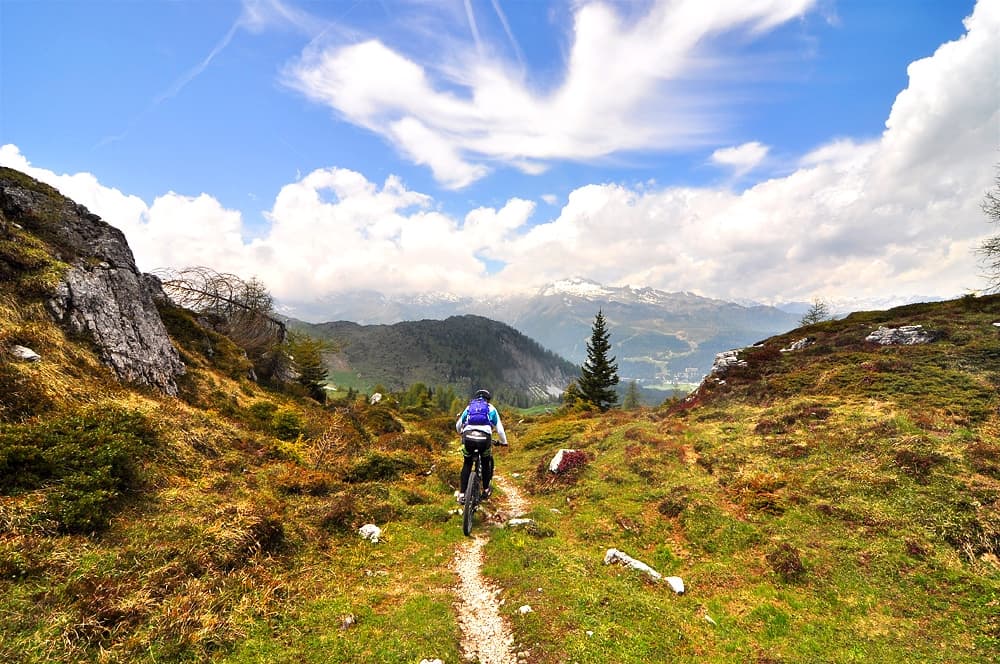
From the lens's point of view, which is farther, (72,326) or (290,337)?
(290,337)

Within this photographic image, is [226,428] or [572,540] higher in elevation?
[226,428]

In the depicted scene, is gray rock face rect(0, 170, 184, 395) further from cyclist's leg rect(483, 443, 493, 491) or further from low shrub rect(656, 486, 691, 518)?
low shrub rect(656, 486, 691, 518)

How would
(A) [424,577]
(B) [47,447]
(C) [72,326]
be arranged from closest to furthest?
(B) [47,447], (A) [424,577], (C) [72,326]

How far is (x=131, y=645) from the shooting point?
558cm

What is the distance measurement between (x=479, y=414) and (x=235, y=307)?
32.9 meters

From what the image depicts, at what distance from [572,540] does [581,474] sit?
6743 millimetres

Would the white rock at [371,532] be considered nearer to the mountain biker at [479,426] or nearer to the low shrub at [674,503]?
the mountain biker at [479,426]

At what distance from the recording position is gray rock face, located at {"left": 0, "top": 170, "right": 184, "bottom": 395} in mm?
15352

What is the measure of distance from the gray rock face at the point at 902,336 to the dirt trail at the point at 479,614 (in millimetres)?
32865

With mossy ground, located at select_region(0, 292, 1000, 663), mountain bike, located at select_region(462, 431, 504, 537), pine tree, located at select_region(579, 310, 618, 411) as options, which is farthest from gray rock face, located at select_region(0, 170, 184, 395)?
pine tree, located at select_region(579, 310, 618, 411)

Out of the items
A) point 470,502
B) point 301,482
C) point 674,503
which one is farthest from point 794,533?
point 301,482

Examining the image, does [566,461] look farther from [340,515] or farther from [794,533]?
[340,515]

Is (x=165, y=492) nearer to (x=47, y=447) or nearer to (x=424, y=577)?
(x=47, y=447)

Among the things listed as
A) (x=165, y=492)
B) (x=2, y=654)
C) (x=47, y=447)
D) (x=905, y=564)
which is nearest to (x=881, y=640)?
(x=905, y=564)
